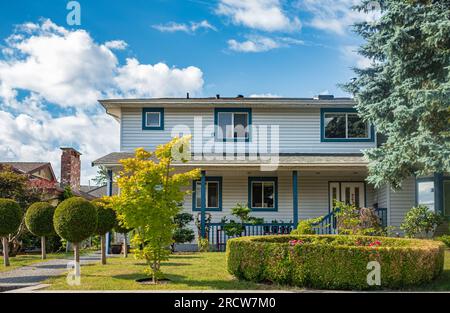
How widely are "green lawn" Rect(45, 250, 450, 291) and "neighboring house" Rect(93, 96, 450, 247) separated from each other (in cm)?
712

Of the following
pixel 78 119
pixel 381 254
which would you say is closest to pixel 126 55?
pixel 78 119

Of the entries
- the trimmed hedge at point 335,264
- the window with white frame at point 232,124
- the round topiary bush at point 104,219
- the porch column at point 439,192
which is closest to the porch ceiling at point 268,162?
the window with white frame at point 232,124

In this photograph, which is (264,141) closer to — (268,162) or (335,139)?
(268,162)

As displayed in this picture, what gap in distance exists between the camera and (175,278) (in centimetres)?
1137

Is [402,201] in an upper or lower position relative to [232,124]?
lower

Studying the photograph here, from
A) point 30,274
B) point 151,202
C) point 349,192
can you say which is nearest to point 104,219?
point 30,274

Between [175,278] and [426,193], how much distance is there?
12.8 metres

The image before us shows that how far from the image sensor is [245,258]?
36.1 ft

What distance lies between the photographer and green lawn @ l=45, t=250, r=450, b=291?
Answer: 10.3m

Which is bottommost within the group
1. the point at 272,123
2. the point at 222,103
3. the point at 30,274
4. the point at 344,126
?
the point at 30,274

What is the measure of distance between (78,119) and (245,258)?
1139cm

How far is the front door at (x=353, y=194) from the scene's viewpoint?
21719 mm
